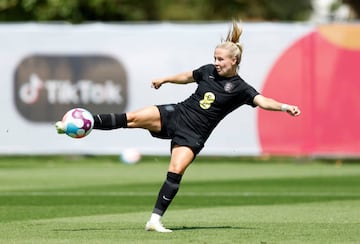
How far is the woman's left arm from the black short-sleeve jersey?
183 mm

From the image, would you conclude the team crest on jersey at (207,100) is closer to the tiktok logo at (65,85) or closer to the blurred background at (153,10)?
the tiktok logo at (65,85)

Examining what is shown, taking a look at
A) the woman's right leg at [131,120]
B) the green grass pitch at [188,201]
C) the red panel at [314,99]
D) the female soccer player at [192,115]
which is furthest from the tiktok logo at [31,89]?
the woman's right leg at [131,120]

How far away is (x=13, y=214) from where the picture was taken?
14898 millimetres

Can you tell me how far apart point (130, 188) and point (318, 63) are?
778cm

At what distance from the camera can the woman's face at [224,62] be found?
12688 millimetres

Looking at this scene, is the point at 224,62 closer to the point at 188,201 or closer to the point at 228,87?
the point at 228,87

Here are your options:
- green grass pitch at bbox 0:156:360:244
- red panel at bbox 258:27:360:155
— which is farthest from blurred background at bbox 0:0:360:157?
green grass pitch at bbox 0:156:360:244

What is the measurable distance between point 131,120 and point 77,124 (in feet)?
2.10

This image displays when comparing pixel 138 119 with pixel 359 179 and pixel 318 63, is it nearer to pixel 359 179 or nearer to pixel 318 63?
pixel 359 179

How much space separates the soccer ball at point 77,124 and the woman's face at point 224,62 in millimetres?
1486

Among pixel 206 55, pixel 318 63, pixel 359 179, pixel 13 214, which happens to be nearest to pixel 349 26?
pixel 318 63

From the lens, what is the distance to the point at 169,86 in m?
26.0

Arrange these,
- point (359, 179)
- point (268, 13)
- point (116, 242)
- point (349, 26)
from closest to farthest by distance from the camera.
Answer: point (116, 242)
point (359, 179)
point (349, 26)
point (268, 13)

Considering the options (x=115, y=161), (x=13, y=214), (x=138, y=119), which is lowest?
(x=115, y=161)
